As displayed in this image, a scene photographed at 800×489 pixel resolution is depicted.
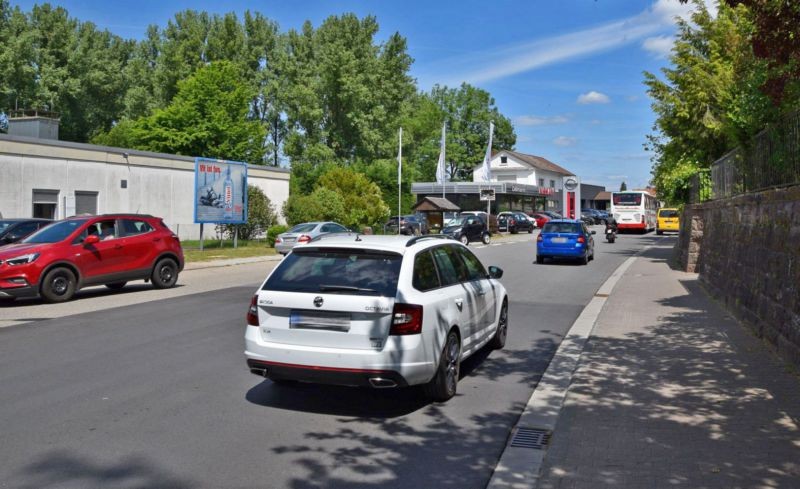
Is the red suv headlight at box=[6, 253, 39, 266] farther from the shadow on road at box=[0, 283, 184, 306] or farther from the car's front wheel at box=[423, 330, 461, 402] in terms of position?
the car's front wheel at box=[423, 330, 461, 402]

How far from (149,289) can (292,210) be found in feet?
65.8

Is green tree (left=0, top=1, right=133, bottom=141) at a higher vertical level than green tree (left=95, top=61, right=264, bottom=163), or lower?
higher

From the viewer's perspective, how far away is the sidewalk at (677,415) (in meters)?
4.60

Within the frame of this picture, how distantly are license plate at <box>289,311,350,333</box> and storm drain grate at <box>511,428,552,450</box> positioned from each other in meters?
1.64

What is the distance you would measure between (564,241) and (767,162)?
1372 centimetres

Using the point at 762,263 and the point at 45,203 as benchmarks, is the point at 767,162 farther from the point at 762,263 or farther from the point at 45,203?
the point at 45,203

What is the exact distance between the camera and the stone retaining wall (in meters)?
7.82

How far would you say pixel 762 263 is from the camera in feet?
30.7

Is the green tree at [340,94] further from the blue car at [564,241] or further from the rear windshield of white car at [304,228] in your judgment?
the blue car at [564,241]

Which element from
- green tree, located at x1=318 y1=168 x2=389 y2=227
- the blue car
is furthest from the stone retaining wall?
green tree, located at x1=318 y1=168 x2=389 y2=227

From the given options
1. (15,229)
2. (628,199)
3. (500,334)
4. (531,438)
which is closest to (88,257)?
(15,229)

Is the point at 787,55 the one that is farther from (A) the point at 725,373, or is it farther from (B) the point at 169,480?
(B) the point at 169,480

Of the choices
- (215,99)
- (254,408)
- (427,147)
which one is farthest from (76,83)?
(254,408)

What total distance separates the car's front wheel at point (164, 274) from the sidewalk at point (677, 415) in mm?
10004
